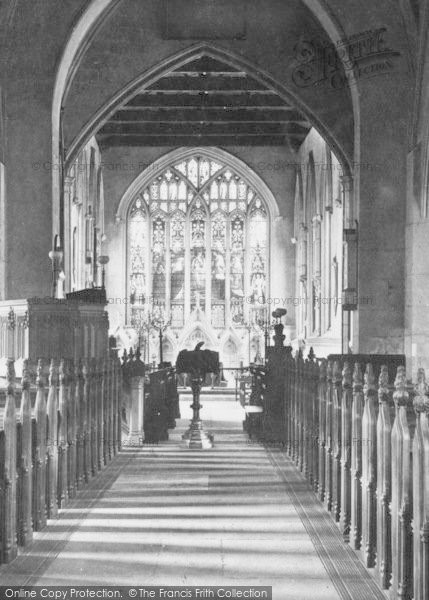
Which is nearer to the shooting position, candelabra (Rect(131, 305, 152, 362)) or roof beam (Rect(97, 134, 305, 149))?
candelabra (Rect(131, 305, 152, 362))

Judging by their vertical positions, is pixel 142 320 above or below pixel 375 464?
above

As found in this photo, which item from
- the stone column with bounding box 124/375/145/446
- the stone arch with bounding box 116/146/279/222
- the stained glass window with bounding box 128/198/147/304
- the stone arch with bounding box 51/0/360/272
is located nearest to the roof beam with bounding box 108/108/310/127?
the stone arch with bounding box 116/146/279/222

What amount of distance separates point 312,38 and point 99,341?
7741 millimetres

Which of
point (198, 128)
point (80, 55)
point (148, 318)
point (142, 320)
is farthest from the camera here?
point (142, 320)

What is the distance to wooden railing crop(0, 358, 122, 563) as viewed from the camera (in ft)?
14.9

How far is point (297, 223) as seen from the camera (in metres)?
25.4

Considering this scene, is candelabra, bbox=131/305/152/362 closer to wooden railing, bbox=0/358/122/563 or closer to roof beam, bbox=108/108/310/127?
roof beam, bbox=108/108/310/127

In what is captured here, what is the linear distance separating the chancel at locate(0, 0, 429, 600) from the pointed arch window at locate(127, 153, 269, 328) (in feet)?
0.21

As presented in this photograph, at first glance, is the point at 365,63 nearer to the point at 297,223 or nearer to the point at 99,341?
the point at 99,341

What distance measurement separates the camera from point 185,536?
496 cm

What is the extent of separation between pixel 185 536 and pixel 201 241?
21963mm

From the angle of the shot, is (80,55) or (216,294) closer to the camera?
(80,55)

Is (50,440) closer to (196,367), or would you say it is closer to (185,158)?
(196,367)

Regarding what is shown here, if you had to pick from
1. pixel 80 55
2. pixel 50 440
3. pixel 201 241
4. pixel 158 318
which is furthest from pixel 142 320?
pixel 50 440
